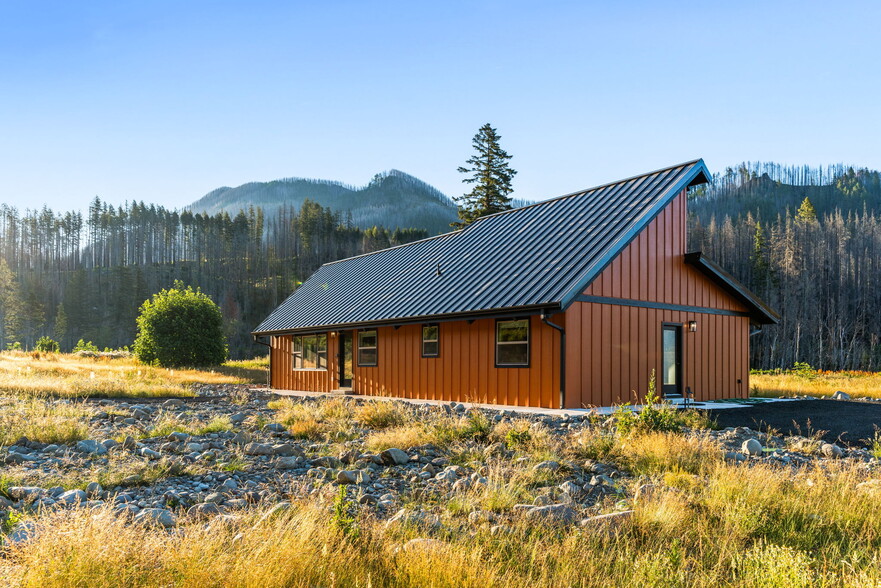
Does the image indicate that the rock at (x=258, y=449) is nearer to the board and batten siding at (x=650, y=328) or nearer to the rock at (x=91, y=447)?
the rock at (x=91, y=447)

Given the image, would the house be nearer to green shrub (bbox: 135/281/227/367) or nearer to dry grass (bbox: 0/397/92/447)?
dry grass (bbox: 0/397/92/447)

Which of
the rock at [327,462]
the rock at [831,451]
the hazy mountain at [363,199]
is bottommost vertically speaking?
the rock at [831,451]

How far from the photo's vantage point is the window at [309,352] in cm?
2089

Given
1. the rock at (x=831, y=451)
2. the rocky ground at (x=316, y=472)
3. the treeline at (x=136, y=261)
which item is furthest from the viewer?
the treeline at (x=136, y=261)

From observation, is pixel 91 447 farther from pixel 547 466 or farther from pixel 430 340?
pixel 430 340

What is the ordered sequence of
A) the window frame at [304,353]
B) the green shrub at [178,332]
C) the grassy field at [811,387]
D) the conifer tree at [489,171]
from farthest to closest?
1. the conifer tree at [489,171]
2. the green shrub at [178,332]
3. the window frame at [304,353]
4. the grassy field at [811,387]

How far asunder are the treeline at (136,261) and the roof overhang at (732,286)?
52.4 m

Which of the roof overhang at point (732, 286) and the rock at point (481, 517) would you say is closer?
the rock at point (481, 517)

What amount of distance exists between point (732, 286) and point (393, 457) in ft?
43.3

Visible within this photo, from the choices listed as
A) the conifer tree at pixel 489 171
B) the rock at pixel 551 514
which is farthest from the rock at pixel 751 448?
the conifer tree at pixel 489 171

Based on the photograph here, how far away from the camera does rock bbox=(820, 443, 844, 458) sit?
8.26 metres

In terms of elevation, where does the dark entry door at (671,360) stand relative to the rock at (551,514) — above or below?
above

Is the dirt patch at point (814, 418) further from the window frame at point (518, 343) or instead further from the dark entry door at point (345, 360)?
the dark entry door at point (345, 360)

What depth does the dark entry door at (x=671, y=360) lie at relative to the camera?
51.9 feet
